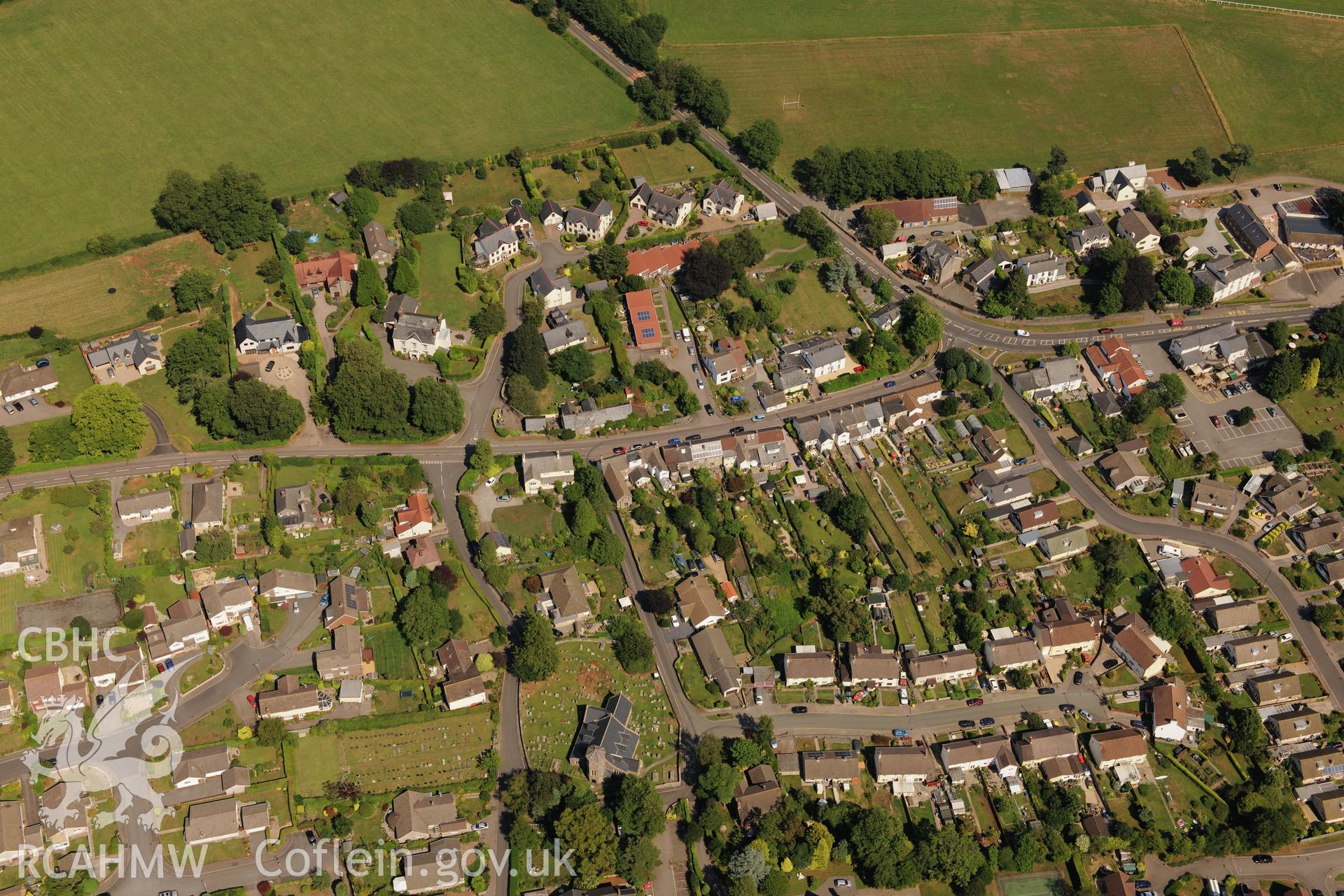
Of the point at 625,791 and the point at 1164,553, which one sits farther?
the point at 1164,553

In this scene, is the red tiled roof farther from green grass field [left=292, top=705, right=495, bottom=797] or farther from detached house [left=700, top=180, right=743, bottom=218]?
green grass field [left=292, top=705, right=495, bottom=797]

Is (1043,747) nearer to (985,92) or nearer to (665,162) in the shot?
(665,162)

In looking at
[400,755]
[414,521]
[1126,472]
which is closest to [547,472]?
[414,521]

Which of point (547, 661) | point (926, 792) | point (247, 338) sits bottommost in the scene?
point (926, 792)

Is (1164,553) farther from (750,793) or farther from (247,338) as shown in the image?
(247,338)

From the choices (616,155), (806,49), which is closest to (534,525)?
(616,155)

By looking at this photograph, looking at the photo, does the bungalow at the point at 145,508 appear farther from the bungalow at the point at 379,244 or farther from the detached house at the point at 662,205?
the detached house at the point at 662,205

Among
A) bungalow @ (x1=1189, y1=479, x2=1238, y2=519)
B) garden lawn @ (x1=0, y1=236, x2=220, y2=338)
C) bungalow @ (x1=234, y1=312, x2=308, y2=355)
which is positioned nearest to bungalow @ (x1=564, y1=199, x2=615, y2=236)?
bungalow @ (x1=234, y1=312, x2=308, y2=355)
